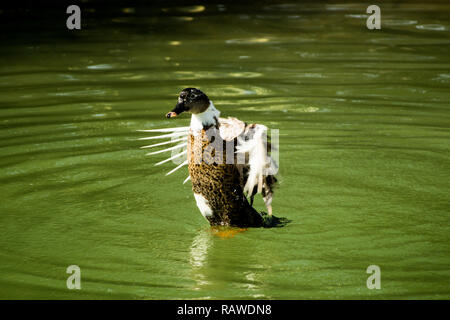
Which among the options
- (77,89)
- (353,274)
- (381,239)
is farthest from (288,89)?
(353,274)

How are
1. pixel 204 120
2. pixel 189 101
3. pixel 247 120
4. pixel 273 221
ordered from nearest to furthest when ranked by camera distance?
1. pixel 189 101
2. pixel 204 120
3. pixel 273 221
4. pixel 247 120

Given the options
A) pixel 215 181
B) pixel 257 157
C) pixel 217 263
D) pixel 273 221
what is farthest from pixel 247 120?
pixel 217 263

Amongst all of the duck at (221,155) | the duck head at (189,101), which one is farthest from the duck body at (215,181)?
the duck head at (189,101)

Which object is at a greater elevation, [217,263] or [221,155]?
[221,155]

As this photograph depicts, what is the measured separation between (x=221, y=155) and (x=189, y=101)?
14.7 inches

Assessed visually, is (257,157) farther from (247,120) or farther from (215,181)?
(247,120)

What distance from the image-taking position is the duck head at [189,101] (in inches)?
163

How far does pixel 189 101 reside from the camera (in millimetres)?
4160

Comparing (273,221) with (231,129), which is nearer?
(231,129)

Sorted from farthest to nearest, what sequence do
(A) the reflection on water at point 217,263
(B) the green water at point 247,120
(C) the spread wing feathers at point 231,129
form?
(C) the spread wing feathers at point 231,129 → (B) the green water at point 247,120 → (A) the reflection on water at point 217,263

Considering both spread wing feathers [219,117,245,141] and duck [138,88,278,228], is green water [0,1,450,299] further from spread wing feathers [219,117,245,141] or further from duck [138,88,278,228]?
spread wing feathers [219,117,245,141]

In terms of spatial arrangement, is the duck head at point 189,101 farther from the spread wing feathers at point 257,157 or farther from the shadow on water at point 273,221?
the shadow on water at point 273,221

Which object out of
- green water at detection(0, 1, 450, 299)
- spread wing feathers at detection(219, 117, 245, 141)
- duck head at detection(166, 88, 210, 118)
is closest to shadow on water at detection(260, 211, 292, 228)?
green water at detection(0, 1, 450, 299)

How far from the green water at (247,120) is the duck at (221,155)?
32 centimetres
